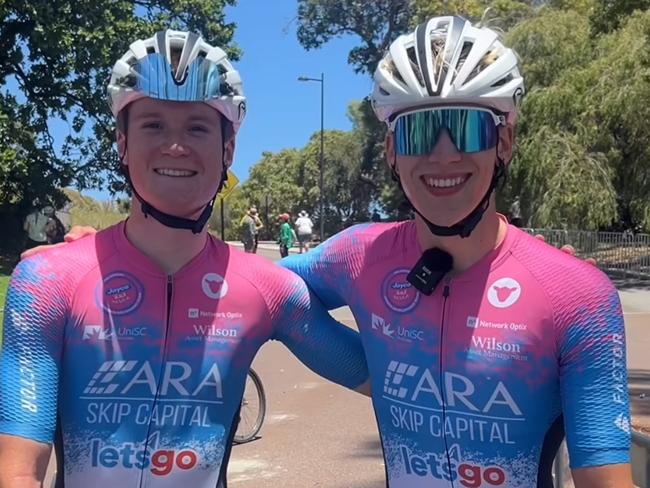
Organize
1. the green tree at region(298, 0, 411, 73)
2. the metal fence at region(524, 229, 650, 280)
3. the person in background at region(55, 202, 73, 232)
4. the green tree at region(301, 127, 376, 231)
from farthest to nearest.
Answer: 1. the green tree at region(301, 127, 376, 231)
2. the green tree at region(298, 0, 411, 73)
3. the person in background at region(55, 202, 73, 232)
4. the metal fence at region(524, 229, 650, 280)

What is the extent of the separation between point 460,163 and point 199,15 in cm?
2799

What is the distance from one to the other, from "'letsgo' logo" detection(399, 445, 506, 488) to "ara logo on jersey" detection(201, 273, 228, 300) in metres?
0.77

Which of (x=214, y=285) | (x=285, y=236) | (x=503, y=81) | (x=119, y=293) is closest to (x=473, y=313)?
(x=503, y=81)

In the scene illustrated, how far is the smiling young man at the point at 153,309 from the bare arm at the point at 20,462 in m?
0.09

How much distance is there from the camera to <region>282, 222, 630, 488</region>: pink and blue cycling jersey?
2.18 m

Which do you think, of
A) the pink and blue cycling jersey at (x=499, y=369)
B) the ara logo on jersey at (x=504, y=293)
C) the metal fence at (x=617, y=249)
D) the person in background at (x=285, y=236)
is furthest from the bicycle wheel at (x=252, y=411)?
the person in background at (x=285, y=236)

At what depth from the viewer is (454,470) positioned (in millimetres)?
2387

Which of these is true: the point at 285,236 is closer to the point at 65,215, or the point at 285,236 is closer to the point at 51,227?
the point at 51,227

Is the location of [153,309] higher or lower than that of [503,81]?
lower

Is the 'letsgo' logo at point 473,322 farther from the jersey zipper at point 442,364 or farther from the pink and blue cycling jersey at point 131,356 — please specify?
the pink and blue cycling jersey at point 131,356

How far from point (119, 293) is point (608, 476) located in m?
1.49

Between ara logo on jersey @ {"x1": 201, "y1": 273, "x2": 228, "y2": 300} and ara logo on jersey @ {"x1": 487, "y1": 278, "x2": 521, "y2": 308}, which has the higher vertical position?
ara logo on jersey @ {"x1": 487, "y1": 278, "x2": 521, "y2": 308}

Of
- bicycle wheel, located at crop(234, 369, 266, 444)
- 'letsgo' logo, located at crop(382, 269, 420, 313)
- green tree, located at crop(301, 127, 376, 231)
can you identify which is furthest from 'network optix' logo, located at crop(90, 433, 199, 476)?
green tree, located at crop(301, 127, 376, 231)

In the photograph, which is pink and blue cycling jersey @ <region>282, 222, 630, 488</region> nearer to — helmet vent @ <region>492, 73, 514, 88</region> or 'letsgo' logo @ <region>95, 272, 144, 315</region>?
helmet vent @ <region>492, 73, 514, 88</region>
